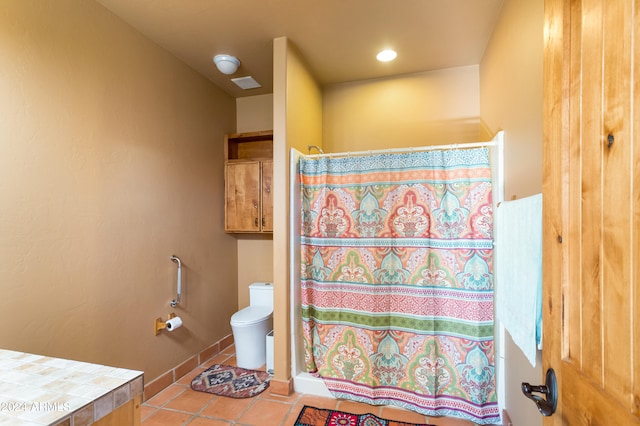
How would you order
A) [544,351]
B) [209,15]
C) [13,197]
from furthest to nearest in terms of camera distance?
[209,15] < [13,197] < [544,351]

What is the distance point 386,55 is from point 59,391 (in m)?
2.77

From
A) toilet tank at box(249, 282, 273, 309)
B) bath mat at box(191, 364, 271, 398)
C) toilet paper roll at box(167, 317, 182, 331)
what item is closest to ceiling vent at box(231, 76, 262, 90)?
toilet tank at box(249, 282, 273, 309)

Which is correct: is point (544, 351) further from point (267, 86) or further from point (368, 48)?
point (267, 86)

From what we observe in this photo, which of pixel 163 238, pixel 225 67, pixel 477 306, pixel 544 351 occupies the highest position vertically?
pixel 225 67

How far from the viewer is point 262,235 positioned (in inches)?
126

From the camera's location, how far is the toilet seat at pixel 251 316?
8.13 feet

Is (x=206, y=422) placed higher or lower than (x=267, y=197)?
lower

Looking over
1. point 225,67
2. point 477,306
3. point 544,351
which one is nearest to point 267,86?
point 225,67

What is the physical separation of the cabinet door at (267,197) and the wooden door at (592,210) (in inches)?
93.4

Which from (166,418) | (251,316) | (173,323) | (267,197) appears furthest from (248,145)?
(166,418)

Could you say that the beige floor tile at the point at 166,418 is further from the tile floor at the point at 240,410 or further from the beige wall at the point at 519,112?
the beige wall at the point at 519,112

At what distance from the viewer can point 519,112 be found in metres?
1.47

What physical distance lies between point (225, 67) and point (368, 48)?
1.22 meters

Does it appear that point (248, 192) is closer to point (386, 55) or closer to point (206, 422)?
point (386, 55)
